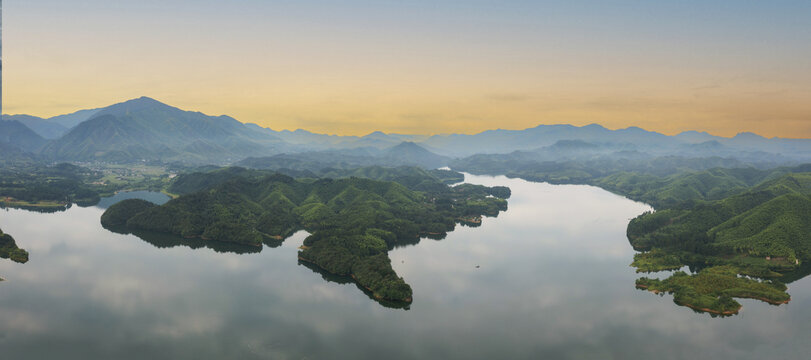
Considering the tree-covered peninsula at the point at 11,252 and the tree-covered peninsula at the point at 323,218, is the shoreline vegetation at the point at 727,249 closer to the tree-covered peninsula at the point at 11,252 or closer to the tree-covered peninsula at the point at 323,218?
the tree-covered peninsula at the point at 323,218

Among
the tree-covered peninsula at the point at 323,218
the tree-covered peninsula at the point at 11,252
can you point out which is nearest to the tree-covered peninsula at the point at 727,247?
the tree-covered peninsula at the point at 323,218

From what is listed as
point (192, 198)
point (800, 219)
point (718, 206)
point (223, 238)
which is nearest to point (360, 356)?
point (223, 238)

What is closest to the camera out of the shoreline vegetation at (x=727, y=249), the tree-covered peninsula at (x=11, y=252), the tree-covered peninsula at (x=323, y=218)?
the shoreline vegetation at (x=727, y=249)

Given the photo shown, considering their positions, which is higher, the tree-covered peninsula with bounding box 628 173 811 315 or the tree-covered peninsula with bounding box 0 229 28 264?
the tree-covered peninsula with bounding box 0 229 28 264

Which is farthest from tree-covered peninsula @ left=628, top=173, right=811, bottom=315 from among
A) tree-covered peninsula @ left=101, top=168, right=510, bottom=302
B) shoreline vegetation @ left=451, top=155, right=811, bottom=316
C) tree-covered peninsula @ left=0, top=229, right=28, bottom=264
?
tree-covered peninsula @ left=0, top=229, right=28, bottom=264

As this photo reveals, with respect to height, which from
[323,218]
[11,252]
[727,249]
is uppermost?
[11,252]

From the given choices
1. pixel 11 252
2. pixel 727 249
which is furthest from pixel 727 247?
pixel 11 252

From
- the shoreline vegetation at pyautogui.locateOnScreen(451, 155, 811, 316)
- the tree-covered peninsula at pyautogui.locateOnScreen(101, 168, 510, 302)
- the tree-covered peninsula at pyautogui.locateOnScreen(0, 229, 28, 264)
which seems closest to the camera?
the shoreline vegetation at pyautogui.locateOnScreen(451, 155, 811, 316)

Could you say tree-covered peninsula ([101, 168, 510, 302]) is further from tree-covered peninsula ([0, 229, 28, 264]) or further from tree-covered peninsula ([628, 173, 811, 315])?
tree-covered peninsula ([628, 173, 811, 315])

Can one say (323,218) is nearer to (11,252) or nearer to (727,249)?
(11,252)

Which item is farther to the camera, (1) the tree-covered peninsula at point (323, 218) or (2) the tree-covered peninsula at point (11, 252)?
(2) the tree-covered peninsula at point (11, 252)
